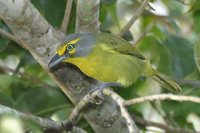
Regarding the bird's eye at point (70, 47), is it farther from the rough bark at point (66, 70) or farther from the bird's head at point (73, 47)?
the rough bark at point (66, 70)

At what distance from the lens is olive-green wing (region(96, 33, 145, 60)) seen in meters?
2.51

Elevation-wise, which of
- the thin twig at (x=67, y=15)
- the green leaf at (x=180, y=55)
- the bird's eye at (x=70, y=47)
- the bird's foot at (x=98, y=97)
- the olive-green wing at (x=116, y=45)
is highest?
the thin twig at (x=67, y=15)

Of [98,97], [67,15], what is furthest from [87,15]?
[98,97]

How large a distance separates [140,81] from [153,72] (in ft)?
0.86

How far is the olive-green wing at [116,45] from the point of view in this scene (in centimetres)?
251

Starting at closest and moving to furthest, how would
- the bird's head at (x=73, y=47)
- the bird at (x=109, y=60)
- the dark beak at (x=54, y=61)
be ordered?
the dark beak at (x=54, y=61) → the bird's head at (x=73, y=47) → the bird at (x=109, y=60)

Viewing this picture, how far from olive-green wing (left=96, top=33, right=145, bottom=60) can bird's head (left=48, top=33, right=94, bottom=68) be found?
70mm

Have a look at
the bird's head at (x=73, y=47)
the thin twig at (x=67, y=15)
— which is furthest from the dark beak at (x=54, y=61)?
the thin twig at (x=67, y=15)

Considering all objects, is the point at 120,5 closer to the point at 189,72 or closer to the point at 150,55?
the point at 150,55

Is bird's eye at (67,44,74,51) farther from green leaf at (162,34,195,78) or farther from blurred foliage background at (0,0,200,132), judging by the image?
green leaf at (162,34,195,78)

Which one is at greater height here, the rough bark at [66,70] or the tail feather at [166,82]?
the rough bark at [66,70]

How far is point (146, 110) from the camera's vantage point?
3830 millimetres

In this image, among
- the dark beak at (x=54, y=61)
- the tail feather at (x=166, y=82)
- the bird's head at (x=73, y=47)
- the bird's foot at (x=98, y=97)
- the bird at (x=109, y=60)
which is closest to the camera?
the bird's foot at (x=98, y=97)

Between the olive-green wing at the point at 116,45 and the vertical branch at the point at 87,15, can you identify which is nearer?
the vertical branch at the point at 87,15
